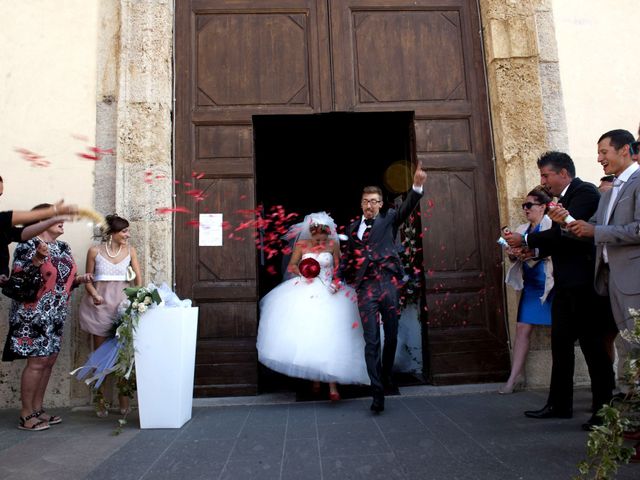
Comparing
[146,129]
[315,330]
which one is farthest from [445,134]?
[146,129]

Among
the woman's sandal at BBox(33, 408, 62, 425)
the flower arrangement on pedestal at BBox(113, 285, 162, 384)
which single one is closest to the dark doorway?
the flower arrangement on pedestal at BBox(113, 285, 162, 384)

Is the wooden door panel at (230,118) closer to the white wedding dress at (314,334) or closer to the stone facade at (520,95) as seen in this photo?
the white wedding dress at (314,334)

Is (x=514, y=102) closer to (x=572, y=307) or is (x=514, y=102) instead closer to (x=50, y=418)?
(x=572, y=307)

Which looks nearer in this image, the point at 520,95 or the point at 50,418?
the point at 50,418

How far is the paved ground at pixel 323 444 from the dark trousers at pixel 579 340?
0.25m

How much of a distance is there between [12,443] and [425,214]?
4.32 metres

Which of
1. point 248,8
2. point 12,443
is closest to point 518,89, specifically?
point 248,8

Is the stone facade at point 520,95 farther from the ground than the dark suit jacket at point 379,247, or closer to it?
farther from the ground

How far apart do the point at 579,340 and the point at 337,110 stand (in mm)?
3376

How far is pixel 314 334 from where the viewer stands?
4.66 m

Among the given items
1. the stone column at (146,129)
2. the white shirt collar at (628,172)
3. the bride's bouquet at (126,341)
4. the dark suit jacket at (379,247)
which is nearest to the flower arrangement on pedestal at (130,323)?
the bride's bouquet at (126,341)

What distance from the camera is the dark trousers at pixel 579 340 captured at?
358 cm

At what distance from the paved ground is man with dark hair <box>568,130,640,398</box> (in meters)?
0.94

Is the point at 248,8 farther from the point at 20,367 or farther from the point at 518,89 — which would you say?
the point at 20,367
